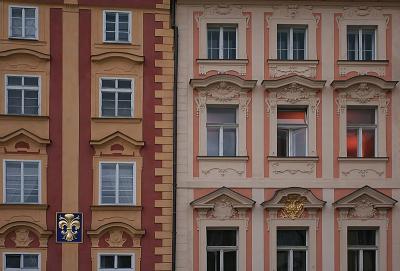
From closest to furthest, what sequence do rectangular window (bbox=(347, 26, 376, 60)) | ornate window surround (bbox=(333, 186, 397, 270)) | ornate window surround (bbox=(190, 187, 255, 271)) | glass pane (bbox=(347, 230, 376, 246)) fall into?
ornate window surround (bbox=(190, 187, 255, 271)), ornate window surround (bbox=(333, 186, 397, 270)), glass pane (bbox=(347, 230, 376, 246)), rectangular window (bbox=(347, 26, 376, 60))

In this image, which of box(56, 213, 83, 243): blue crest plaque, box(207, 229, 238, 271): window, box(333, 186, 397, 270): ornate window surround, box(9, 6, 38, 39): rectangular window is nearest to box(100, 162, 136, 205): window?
box(56, 213, 83, 243): blue crest plaque

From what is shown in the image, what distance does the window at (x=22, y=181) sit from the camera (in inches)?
746

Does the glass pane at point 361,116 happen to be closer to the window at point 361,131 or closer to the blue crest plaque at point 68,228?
the window at point 361,131

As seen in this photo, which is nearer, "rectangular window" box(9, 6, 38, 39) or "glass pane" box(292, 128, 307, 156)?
"rectangular window" box(9, 6, 38, 39)

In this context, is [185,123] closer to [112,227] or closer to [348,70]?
[112,227]

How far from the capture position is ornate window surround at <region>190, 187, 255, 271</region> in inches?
757

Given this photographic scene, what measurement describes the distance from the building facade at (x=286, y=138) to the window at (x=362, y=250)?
0.10 feet

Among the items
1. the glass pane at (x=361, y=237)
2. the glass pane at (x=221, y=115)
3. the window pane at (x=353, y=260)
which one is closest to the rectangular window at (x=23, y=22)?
the glass pane at (x=221, y=115)

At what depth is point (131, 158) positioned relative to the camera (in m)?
19.3

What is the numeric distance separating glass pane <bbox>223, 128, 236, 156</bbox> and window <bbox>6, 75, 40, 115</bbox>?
539cm

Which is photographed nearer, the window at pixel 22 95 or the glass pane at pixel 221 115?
the window at pixel 22 95

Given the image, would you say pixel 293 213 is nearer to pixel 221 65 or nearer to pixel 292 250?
pixel 292 250

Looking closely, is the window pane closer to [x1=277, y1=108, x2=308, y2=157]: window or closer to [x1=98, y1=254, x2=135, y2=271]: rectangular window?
[x1=277, y1=108, x2=308, y2=157]: window

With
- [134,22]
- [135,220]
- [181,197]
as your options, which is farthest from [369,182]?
[134,22]
